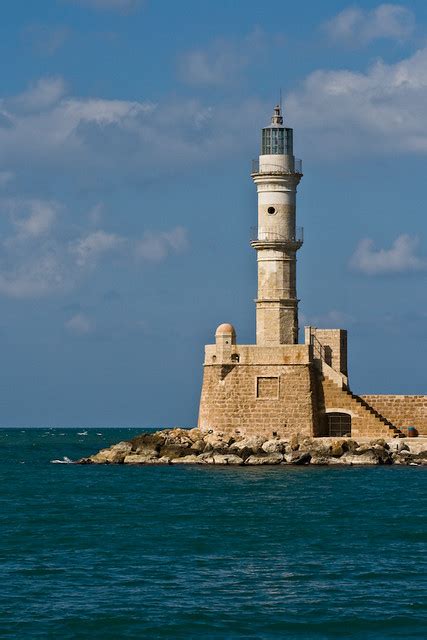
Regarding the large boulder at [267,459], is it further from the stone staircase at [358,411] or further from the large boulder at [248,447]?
the stone staircase at [358,411]

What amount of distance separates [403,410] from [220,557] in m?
23.4

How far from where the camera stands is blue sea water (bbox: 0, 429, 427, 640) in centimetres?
2044

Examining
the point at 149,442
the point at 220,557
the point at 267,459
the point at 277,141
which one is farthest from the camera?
the point at 149,442

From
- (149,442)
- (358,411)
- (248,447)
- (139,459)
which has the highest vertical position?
(358,411)

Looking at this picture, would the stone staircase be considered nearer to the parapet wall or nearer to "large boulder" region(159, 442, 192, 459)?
the parapet wall

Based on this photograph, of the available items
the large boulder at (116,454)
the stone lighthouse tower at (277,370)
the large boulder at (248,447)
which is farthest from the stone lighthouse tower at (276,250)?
the large boulder at (116,454)

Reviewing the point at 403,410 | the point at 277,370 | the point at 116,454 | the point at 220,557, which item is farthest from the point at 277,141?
the point at 220,557

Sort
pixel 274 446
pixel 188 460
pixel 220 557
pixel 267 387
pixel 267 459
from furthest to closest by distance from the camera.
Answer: pixel 188 460
pixel 267 387
pixel 274 446
pixel 267 459
pixel 220 557

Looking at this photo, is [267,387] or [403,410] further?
[403,410]

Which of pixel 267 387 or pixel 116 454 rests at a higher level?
pixel 267 387

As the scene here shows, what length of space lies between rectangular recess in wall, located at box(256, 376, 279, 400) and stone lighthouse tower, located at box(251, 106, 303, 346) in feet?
4.24

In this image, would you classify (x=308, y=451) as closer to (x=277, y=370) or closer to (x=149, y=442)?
(x=277, y=370)

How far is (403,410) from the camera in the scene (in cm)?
4894

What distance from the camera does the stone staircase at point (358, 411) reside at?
47500 millimetres
